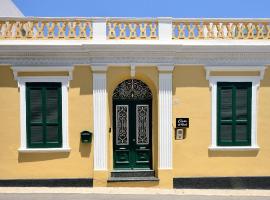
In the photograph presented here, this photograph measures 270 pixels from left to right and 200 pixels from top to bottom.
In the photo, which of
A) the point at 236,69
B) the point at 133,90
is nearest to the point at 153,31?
the point at 133,90

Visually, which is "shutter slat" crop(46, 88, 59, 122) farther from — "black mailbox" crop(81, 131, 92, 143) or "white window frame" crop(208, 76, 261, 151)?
"white window frame" crop(208, 76, 261, 151)

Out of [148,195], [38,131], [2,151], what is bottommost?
[148,195]

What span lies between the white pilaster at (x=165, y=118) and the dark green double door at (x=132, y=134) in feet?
1.80

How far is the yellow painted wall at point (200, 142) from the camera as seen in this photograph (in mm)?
8969

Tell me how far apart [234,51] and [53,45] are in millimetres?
5252

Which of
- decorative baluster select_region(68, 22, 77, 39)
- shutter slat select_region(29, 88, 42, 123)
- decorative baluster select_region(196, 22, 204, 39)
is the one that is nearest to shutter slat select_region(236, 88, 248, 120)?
decorative baluster select_region(196, 22, 204, 39)

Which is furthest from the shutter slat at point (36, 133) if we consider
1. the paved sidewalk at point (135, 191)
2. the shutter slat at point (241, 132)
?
the shutter slat at point (241, 132)

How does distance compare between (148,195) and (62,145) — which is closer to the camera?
(148,195)

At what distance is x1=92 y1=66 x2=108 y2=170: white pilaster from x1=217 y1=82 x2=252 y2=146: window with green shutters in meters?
3.42

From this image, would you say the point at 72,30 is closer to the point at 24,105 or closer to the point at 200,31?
the point at 24,105

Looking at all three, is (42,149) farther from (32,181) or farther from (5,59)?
(5,59)

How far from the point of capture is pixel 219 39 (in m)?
8.95

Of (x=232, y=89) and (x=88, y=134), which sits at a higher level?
(x=232, y=89)

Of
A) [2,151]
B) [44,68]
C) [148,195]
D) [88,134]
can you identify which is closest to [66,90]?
[44,68]
